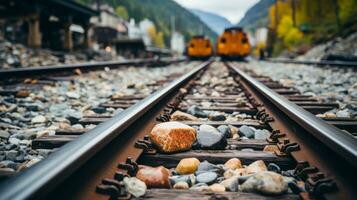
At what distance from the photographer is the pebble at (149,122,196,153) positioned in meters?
2.32

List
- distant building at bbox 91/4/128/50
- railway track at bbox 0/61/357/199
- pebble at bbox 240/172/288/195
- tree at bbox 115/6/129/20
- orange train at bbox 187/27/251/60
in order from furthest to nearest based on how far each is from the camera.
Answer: tree at bbox 115/6/129/20 → distant building at bbox 91/4/128/50 → orange train at bbox 187/27/251/60 → pebble at bbox 240/172/288/195 → railway track at bbox 0/61/357/199

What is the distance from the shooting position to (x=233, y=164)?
2.15 metres

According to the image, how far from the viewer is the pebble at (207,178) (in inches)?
76.0

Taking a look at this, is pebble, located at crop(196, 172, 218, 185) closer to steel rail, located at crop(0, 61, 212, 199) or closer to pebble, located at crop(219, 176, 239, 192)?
pebble, located at crop(219, 176, 239, 192)

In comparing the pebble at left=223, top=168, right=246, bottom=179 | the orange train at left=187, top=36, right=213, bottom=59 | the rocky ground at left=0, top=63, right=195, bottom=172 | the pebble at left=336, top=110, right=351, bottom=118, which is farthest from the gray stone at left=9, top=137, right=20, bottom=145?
the orange train at left=187, top=36, right=213, bottom=59

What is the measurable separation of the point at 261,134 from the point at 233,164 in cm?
76

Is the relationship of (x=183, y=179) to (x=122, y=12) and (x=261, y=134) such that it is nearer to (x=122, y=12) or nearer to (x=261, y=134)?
(x=261, y=134)

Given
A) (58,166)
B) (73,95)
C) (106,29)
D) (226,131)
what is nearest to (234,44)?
(73,95)

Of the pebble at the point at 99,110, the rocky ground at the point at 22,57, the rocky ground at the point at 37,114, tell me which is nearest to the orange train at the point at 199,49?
the rocky ground at the point at 22,57

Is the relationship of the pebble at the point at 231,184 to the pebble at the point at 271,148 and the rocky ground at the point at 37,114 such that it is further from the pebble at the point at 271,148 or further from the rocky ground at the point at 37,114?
the rocky ground at the point at 37,114

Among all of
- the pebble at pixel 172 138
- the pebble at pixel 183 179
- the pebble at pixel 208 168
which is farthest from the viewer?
the pebble at pixel 172 138

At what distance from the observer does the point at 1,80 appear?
21.5ft

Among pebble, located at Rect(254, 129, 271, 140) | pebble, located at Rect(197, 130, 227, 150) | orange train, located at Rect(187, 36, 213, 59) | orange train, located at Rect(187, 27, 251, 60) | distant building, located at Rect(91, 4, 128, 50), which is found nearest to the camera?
pebble, located at Rect(197, 130, 227, 150)

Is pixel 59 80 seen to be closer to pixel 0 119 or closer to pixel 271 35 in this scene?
pixel 0 119
